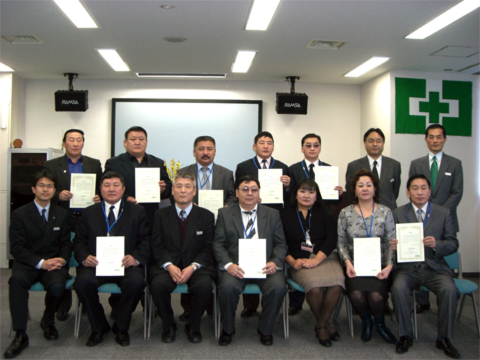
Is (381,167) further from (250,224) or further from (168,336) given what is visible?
(168,336)

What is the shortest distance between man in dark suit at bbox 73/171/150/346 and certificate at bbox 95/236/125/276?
45mm

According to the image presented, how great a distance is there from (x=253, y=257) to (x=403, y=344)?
1.48m

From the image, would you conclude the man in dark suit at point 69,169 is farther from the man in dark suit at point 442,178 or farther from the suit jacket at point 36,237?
the man in dark suit at point 442,178

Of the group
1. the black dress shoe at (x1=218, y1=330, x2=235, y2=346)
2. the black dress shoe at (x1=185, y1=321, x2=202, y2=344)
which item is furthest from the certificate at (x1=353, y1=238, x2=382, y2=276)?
the black dress shoe at (x1=185, y1=321, x2=202, y2=344)

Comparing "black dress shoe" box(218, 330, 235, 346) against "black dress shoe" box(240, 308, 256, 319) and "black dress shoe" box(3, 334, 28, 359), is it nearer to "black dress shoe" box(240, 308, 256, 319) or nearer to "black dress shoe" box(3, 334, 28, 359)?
"black dress shoe" box(240, 308, 256, 319)

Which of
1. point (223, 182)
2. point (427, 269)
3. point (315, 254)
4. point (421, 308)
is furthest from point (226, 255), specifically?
point (421, 308)

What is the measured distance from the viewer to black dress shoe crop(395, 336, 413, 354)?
3.40 meters

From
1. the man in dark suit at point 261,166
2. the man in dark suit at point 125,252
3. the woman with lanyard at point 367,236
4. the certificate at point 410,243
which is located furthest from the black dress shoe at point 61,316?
the certificate at point 410,243

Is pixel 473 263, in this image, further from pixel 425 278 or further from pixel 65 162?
pixel 65 162

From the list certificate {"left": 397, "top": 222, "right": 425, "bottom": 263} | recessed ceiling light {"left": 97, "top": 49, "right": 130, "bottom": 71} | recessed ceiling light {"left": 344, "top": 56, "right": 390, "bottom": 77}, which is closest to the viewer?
certificate {"left": 397, "top": 222, "right": 425, "bottom": 263}

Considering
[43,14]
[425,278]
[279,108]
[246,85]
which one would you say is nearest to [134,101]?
[246,85]

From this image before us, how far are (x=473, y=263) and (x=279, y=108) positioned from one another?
441 cm

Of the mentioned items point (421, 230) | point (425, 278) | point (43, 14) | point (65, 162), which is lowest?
point (425, 278)

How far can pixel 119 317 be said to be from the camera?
354 cm
